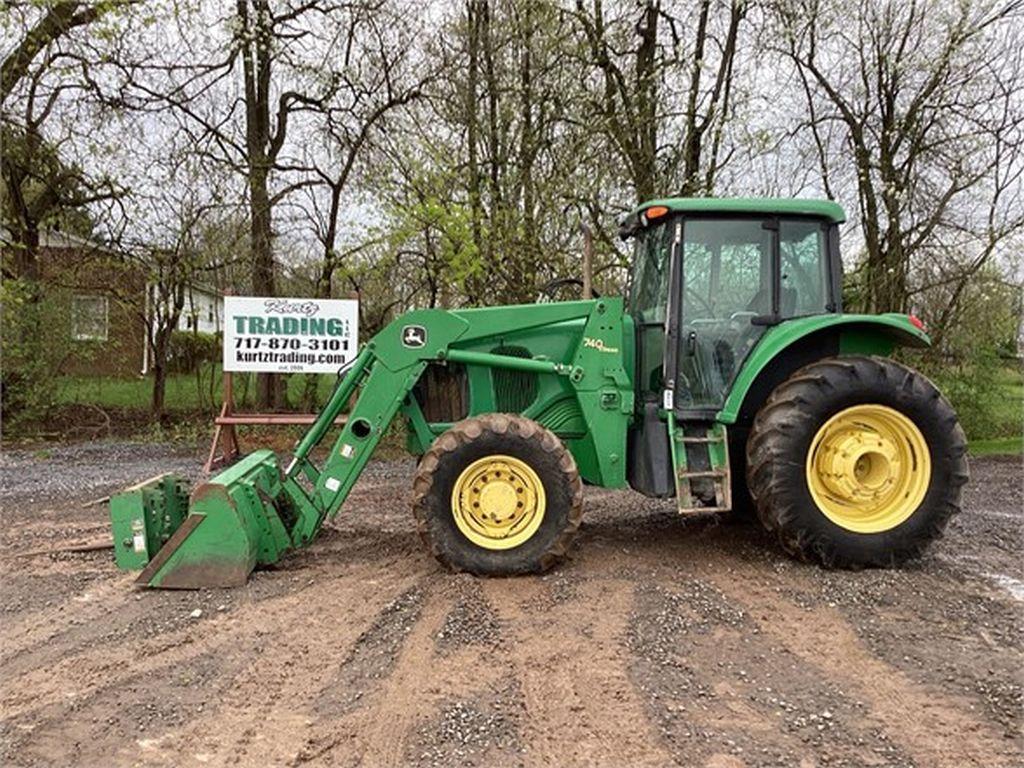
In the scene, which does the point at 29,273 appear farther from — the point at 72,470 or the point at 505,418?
the point at 505,418

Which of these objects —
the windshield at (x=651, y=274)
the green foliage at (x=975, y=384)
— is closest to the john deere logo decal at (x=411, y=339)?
the windshield at (x=651, y=274)

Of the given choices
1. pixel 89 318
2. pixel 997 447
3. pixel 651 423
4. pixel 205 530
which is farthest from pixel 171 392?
pixel 997 447

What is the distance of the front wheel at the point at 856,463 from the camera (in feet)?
15.2

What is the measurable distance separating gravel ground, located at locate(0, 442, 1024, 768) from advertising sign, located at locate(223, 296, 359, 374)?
4141mm

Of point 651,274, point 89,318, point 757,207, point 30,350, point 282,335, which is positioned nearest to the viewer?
point 757,207

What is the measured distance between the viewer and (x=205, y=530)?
437 centimetres

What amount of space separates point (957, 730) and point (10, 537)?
5.95 metres

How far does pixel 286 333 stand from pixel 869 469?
6.76 metres

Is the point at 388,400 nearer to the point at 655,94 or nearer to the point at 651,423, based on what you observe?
the point at 651,423

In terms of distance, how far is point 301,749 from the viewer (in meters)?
2.74

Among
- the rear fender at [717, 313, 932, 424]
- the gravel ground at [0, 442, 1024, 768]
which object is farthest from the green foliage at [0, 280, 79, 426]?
the rear fender at [717, 313, 932, 424]

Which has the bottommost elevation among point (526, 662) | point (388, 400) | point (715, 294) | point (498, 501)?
point (526, 662)

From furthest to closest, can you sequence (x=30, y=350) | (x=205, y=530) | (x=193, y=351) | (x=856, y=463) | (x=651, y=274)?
(x=193, y=351) → (x=30, y=350) → (x=651, y=274) → (x=856, y=463) → (x=205, y=530)

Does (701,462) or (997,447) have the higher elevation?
(701,462)
